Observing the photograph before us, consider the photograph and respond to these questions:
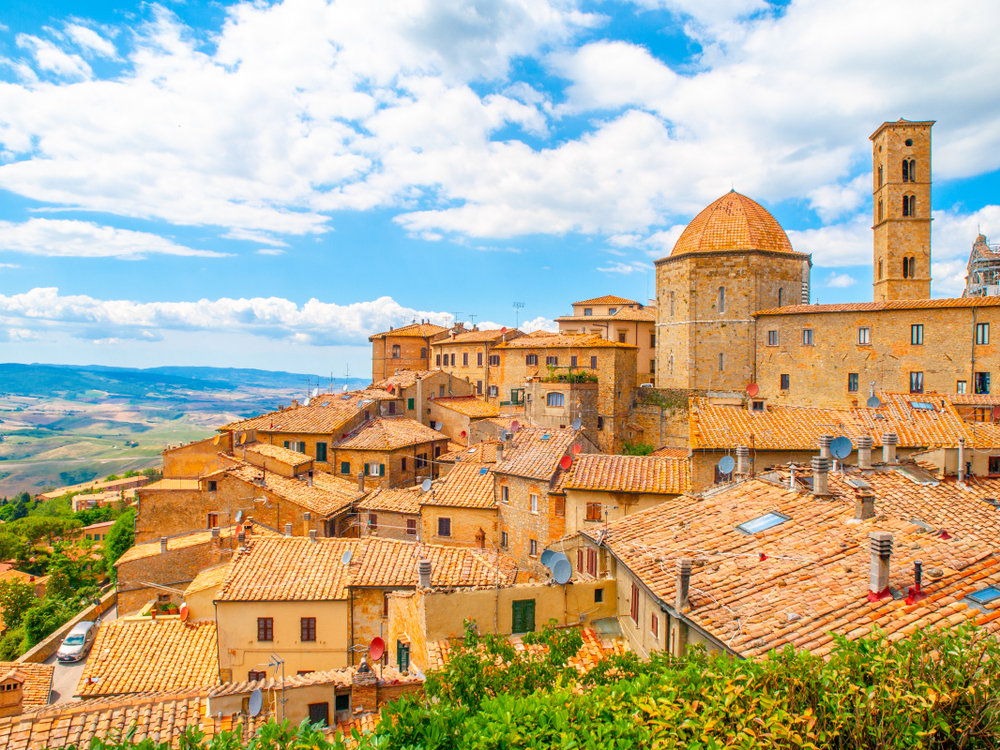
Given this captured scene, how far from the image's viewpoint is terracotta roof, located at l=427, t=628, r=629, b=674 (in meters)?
11.9

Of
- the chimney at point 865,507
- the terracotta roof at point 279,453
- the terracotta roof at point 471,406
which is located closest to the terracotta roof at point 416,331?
the terracotta roof at point 471,406

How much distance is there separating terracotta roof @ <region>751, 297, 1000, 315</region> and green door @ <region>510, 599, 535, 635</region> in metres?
31.9

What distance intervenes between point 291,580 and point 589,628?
1180 centimetres

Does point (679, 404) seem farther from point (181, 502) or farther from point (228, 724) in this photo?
point (228, 724)

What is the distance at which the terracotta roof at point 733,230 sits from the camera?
4229cm

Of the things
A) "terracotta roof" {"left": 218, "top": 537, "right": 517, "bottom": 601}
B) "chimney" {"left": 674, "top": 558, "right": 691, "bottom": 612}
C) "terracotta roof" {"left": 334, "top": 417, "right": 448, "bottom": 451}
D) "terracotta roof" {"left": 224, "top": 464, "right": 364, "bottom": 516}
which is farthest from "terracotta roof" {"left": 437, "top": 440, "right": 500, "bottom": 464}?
"chimney" {"left": 674, "top": 558, "right": 691, "bottom": 612}

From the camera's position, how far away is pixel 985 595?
9484mm

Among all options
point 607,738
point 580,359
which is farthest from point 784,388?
point 607,738

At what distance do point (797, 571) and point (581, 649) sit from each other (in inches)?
180

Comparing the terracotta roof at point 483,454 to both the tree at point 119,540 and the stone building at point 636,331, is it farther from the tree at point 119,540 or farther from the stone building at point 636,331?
the tree at point 119,540

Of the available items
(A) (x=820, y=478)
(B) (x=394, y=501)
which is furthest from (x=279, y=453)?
(A) (x=820, y=478)

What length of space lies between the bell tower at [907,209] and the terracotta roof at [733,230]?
32.7 feet

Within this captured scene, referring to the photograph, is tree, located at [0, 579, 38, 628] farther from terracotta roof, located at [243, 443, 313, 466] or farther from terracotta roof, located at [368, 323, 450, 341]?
terracotta roof, located at [368, 323, 450, 341]

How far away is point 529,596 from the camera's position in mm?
14203
